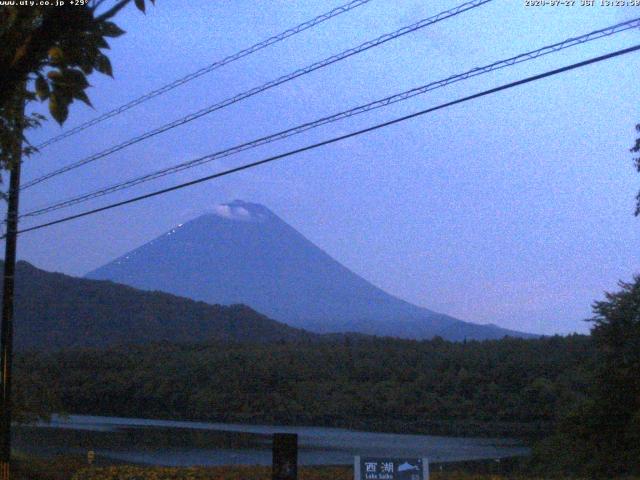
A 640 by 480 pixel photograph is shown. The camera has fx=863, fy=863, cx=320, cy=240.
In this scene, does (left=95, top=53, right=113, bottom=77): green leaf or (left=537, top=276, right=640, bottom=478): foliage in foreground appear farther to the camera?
(left=537, top=276, right=640, bottom=478): foliage in foreground

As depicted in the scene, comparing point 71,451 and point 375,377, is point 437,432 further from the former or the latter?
point 71,451

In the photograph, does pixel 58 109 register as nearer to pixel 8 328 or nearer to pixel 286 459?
pixel 286 459

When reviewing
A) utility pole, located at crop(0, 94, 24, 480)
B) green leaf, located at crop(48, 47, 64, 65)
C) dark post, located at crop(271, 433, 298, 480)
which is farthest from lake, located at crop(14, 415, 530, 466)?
green leaf, located at crop(48, 47, 64, 65)

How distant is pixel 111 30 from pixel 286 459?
658cm

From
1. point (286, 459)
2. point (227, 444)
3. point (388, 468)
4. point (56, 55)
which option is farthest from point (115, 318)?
point (56, 55)

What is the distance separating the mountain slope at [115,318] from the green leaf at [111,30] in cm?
5002

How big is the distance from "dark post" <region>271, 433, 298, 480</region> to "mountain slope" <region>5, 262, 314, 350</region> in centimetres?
4476

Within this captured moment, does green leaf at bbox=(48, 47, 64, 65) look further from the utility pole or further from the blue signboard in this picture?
the utility pole

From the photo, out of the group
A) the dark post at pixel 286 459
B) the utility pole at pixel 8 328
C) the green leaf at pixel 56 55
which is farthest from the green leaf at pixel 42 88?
the utility pole at pixel 8 328

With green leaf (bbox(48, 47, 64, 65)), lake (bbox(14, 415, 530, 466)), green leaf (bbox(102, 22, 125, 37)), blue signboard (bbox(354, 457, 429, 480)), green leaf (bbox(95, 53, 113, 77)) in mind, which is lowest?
lake (bbox(14, 415, 530, 466))

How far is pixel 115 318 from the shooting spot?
59.6 metres

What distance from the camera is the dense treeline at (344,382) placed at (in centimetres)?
2727

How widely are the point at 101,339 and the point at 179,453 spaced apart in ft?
124

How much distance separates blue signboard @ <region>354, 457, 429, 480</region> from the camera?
9789mm
